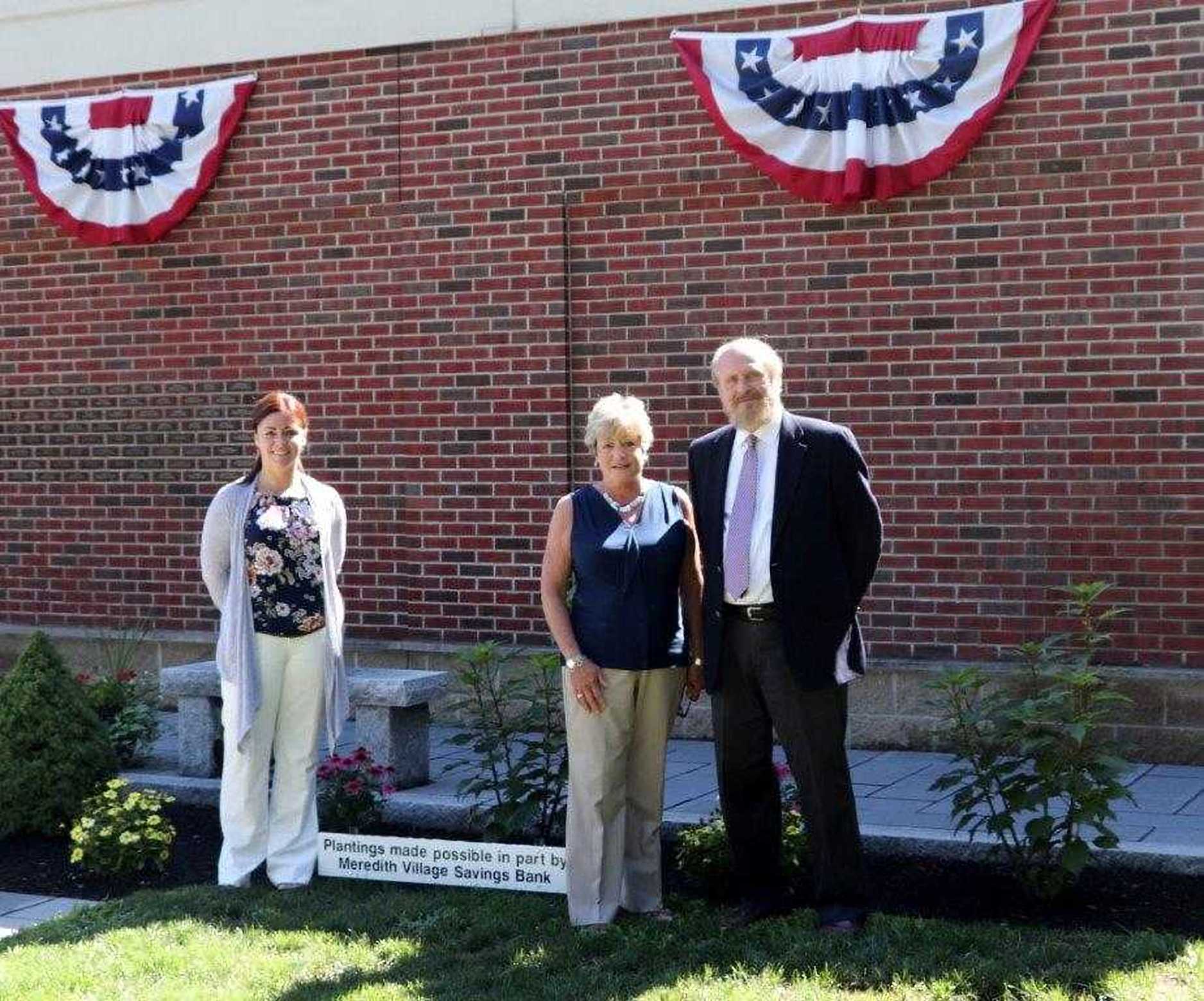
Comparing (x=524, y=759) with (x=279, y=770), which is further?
(x=524, y=759)

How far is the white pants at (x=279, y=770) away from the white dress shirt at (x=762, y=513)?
1797 mm

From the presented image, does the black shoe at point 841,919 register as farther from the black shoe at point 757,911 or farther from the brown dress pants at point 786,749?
the black shoe at point 757,911

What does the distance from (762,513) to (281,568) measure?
194cm

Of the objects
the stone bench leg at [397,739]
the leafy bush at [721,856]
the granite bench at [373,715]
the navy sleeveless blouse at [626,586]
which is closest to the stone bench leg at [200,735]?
the granite bench at [373,715]

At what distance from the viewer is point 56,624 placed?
11375mm

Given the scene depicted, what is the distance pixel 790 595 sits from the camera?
5.56 m

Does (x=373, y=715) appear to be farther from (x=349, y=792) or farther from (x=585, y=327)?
(x=585, y=327)

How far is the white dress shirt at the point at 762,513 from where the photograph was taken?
561cm

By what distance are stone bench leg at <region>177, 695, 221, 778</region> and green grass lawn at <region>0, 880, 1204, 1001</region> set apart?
7.44ft

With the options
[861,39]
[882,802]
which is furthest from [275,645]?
[861,39]

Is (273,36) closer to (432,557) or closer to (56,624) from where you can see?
(432,557)

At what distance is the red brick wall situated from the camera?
8.56 metres

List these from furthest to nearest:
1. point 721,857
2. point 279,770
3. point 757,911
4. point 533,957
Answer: point 279,770, point 721,857, point 757,911, point 533,957

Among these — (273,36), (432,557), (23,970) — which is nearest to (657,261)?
(432,557)
